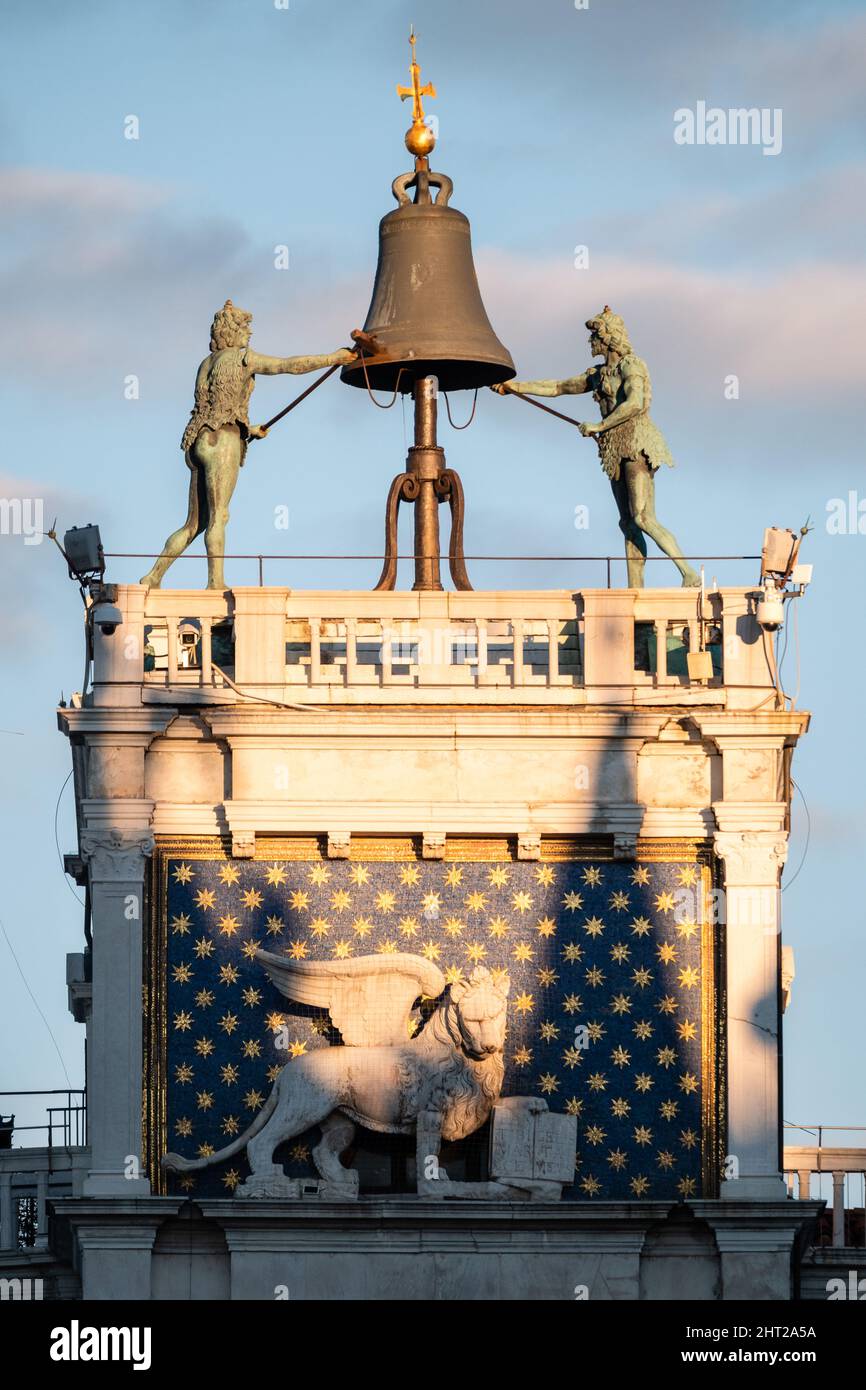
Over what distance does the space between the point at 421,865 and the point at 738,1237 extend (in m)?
5.44

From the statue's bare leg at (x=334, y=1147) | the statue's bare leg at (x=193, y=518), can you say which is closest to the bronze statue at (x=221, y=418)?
the statue's bare leg at (x=193, y=518)

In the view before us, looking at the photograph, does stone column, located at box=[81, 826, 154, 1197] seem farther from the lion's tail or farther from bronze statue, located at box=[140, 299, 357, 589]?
bronze statue, located at box=[140, 299, 357, 589]

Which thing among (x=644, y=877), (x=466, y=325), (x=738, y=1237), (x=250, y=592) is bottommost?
(x=738, y=1237)

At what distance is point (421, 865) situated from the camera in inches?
2034

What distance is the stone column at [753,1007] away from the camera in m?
50.9

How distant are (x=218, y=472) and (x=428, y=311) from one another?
3.39 meters

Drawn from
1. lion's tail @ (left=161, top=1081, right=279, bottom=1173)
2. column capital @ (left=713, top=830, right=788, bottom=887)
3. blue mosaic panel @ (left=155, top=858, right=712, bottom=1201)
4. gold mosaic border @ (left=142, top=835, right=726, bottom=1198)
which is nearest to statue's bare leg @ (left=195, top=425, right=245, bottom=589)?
gold mosaic border @ (left=142, top=835, right=726, bottom=1198)

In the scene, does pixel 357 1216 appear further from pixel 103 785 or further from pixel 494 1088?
pixel 103 785

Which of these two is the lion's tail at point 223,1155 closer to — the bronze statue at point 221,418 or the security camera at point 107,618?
the security camera at point 107,618

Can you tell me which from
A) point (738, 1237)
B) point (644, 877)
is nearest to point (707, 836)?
point (644, 877)

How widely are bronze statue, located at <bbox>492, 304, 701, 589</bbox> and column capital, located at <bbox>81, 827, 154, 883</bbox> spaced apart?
22.7 ft

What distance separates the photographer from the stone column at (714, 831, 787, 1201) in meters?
50.9

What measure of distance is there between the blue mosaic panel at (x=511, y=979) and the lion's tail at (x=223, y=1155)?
4.4 inches

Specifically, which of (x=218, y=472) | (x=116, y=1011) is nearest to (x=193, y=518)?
(x=218, y=472)
